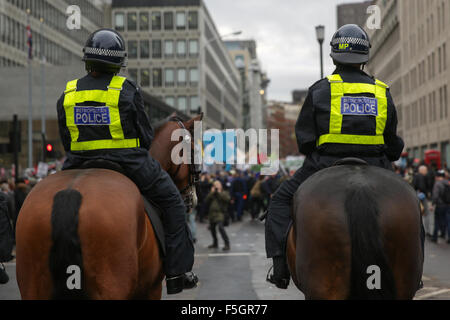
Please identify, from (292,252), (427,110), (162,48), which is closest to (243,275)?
(292,252)

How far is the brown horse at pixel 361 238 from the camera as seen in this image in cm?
434

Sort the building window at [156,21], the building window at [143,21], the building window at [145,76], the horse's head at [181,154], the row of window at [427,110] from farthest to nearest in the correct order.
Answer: the building window at [145,76] < the building window at [156,21] < the building window at [143,21] < the row of window at [427,110] < the horse's head at [181,154]

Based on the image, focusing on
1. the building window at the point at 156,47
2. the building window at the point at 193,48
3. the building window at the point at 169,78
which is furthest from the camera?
the building window at the point at 193,48

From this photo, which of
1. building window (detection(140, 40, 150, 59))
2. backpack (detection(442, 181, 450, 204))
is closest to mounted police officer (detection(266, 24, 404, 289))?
backpack (detection(442, 181, 450, 204))

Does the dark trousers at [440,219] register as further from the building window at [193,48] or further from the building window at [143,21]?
the building window at [193,48]

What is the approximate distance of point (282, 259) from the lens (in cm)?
536

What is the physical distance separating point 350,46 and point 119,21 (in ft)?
229

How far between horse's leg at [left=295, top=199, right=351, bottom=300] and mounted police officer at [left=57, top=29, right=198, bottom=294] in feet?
3.75

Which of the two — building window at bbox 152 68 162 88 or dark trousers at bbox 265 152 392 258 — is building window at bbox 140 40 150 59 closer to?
building window at bbox 152 68 162 88

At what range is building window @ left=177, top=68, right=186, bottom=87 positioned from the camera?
287 ft

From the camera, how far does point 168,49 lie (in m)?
85.9

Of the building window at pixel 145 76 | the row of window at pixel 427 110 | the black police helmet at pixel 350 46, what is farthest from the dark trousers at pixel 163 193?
the building window at pixel 145 76

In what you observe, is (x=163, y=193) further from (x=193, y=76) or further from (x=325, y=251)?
(x=193, y=76)

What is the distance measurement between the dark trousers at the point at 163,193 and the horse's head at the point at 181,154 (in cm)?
130
